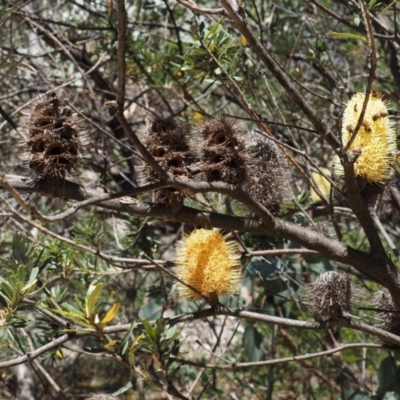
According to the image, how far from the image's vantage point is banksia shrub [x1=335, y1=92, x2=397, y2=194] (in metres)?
1.53

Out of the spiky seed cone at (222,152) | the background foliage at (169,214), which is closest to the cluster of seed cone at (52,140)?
the background foliage at (169,214)

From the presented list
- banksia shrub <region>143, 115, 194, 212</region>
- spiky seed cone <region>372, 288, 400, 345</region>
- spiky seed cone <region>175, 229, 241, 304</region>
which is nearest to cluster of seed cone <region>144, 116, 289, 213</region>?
banksia shrub <region>143, 115, 194, 212</region>

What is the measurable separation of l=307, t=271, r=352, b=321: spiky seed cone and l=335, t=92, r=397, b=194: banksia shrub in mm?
270

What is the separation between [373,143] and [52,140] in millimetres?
671

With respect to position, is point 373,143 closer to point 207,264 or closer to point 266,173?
point 266,173

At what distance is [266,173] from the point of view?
5.31 ft

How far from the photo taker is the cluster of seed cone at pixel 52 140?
136 cm

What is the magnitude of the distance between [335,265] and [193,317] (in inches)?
51.6

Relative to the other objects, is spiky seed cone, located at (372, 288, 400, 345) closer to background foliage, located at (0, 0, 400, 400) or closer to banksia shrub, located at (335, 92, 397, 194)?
background foliage, located at (0, 0, 400, 400)

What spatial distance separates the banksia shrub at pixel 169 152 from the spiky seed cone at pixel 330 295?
450 mm

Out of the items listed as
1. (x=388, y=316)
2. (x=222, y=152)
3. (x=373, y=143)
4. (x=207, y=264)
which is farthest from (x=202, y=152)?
(x=388, y=316)

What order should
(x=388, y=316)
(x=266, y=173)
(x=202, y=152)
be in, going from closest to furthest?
1. (x=202, y=152)
2. (x=266, y=173)
3. (x=388, y=316)

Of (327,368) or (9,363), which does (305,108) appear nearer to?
(9,363)

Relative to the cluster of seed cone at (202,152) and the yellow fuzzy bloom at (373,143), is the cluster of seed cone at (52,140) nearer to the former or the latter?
the cluster of seed cone at (202,152)
